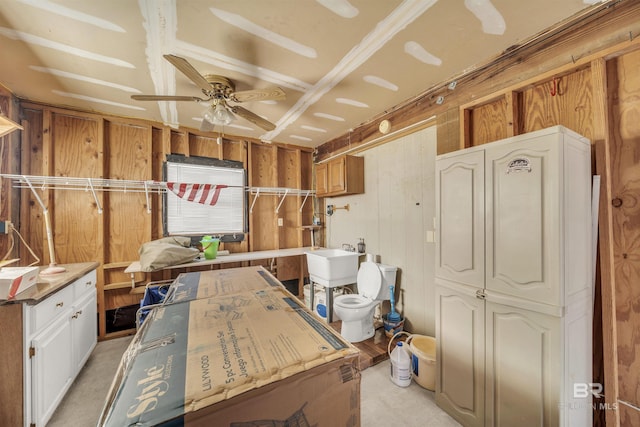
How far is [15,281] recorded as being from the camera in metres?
1.49

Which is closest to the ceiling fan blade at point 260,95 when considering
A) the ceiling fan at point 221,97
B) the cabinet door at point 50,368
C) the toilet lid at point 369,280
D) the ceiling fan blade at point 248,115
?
the ceiling fan at point 221,97

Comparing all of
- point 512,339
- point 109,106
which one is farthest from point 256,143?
point 512,339

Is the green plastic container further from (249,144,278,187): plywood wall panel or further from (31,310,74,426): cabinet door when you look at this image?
(31,310,74,426): cabinet door

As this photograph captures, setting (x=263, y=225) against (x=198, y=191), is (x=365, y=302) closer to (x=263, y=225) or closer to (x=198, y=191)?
(x=263, y=225)

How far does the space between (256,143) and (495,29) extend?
3.02 meters

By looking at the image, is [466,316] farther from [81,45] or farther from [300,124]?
[81,45]

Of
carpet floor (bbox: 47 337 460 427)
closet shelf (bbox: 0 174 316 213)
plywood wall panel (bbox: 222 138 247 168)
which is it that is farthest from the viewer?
plywood wall panel (bbox: 222 138 247 168)

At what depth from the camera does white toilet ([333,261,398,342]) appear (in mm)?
2594

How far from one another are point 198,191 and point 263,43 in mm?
2139

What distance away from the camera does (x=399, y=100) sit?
8.41 feet

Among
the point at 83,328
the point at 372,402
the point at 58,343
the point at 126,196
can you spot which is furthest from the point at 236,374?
the point at 126,196

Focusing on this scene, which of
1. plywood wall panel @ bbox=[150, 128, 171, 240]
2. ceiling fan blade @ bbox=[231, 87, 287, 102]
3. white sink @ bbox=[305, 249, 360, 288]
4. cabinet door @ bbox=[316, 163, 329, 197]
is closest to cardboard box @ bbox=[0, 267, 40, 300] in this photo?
plywood wall panel @ bbox=[150, 128, 171, 240]

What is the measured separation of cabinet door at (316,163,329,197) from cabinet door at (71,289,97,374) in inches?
112

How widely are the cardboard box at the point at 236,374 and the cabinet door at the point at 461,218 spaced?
1.16 m
